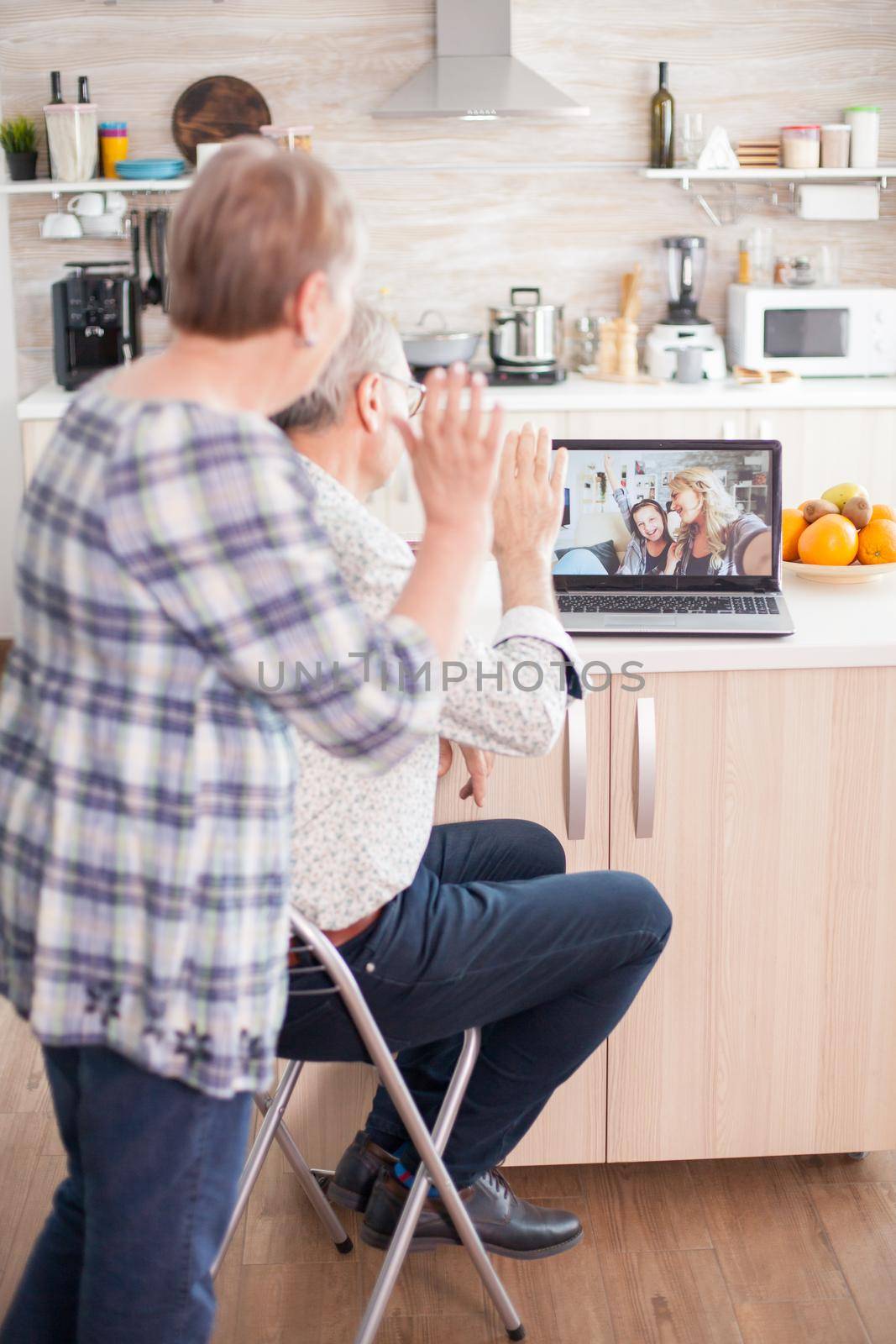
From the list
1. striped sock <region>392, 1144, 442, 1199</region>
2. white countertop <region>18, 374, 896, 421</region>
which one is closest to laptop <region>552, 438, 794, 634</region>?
striped sock <region>392, 1144, 442, 1199</region>

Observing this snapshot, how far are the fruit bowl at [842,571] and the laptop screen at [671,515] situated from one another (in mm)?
177

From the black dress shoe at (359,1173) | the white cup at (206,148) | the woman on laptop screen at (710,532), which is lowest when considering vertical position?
the black dress shoe at (359,1173)

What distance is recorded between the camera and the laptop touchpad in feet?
6.13

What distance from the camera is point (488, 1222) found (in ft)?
6.20

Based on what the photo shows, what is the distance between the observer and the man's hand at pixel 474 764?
1750 mm

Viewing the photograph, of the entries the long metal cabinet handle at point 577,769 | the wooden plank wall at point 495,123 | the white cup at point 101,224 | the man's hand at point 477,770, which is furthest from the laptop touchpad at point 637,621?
the white cup at point 101,224

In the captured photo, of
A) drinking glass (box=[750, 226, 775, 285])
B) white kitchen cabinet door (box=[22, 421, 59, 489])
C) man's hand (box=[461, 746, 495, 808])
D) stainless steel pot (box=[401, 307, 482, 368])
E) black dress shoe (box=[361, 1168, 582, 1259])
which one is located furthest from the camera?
drinking glass (box=[750, 226, 775, 285])

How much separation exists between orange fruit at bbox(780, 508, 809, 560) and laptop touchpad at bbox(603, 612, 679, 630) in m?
0.35

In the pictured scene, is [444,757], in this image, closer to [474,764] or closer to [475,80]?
[474,764]

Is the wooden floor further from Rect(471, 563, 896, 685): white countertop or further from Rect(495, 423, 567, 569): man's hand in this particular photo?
Rect(495, 423, 567, 569): man's hand

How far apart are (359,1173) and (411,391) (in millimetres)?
1051

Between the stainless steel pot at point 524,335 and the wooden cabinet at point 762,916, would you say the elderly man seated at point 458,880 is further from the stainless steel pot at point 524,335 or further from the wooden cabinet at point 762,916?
the stainless steel pot at point 524,335

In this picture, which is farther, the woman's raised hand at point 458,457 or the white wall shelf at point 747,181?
the white wall shelf at point 747,181

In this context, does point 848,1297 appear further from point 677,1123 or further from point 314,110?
point 314,110
